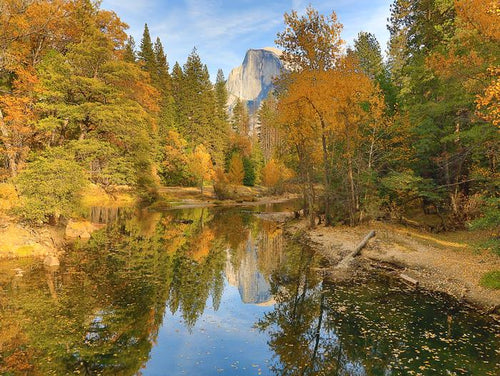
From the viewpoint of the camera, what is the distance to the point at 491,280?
44.4 ft

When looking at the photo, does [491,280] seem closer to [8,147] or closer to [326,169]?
[326,169]

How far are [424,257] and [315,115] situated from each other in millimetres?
13548

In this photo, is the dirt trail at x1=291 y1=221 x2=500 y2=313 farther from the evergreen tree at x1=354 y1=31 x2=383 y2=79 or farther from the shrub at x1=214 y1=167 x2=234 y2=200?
the evergreen tree at x1=354 y1=31 x2=383 y2=79

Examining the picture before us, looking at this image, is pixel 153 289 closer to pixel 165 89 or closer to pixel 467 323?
pixel 467 323

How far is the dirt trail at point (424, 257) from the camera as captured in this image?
13898mm

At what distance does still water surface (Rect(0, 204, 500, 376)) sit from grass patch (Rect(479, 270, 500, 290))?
191cm

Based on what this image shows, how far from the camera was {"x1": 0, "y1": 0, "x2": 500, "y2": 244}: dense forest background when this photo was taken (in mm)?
19594

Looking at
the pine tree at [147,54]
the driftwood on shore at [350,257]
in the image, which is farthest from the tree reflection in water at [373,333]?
the pine tree at [147,54]

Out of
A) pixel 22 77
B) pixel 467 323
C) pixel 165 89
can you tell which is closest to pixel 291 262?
pixel 467 323

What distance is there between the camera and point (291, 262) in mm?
19719

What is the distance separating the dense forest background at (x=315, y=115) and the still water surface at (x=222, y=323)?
7.37 metres

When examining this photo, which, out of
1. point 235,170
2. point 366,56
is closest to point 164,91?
point 235,170

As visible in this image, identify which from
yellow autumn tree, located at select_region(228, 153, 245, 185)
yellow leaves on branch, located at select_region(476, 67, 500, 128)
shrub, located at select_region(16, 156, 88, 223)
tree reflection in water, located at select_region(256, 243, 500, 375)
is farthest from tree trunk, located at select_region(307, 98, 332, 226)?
yellow autumn tree, located at select_region(228, 153, 245, 185)

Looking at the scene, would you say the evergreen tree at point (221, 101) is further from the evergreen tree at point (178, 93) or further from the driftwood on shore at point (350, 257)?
the driftwood on shore at point (350, 257)
